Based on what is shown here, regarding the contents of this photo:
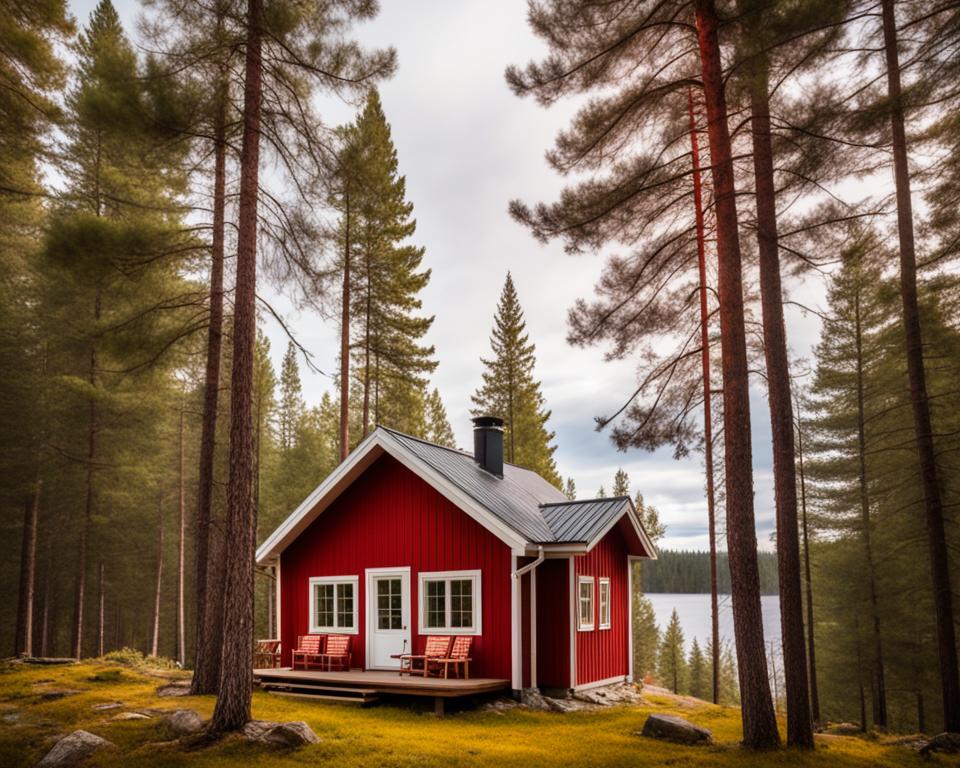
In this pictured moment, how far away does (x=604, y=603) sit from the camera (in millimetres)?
14219

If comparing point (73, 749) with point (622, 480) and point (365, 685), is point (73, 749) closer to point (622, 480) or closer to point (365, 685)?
point (365, 685)

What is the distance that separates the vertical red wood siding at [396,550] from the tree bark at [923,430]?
6386 millimetres

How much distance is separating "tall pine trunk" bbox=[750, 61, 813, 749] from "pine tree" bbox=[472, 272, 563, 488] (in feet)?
62.8

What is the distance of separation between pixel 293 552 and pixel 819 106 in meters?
12.4

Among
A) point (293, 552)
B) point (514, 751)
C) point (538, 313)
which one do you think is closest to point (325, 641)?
point (293, 552)

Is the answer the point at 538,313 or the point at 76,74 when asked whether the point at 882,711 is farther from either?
the point at 76,74

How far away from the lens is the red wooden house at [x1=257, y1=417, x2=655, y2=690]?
12.2m

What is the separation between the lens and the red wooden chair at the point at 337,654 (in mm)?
13508

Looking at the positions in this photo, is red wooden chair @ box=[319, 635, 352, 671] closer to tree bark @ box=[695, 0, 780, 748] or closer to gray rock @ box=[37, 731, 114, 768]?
gray rock @ box=[37, 731, 114, 768]

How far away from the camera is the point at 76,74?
15844mm

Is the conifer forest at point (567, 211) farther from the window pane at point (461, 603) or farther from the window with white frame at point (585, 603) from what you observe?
the window pane at point (461, 603)

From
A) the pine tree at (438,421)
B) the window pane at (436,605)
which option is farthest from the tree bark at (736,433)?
the pine tree at (438,421)

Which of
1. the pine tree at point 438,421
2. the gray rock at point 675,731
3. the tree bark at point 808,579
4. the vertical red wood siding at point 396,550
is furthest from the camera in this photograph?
the pine tree at point 438,421

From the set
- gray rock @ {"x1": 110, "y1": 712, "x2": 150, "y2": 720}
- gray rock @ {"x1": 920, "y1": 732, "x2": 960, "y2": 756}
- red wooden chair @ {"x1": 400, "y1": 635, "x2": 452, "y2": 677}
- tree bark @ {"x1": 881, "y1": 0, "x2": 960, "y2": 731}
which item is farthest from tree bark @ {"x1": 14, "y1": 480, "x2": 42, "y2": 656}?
tree bark @ {"x1": 881, "y1": 0, "x2": 960, "y2": 731}
